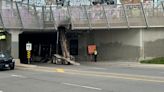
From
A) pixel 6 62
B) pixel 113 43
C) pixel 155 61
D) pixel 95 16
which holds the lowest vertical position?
pixel 155 61

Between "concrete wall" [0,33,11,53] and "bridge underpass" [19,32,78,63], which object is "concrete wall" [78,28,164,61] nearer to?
"bridge underpass" [19,32,78,63]

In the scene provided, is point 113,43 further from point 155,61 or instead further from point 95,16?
point 155,61

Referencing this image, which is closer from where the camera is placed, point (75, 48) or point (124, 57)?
point (124, 57)

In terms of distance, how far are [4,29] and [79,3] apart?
11703 mm

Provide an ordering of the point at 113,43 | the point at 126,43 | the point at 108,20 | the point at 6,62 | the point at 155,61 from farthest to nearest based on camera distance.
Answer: the point at 113,43
the point at 126,43
the point at 108,20
the point at 155,61
the point at 6,62

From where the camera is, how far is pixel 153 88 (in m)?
15.9

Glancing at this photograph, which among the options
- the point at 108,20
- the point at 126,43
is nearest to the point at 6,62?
the point at 108,20

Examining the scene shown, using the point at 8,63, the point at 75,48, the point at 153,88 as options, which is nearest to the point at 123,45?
the point at 75,48

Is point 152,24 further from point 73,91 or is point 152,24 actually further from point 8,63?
point 73,91

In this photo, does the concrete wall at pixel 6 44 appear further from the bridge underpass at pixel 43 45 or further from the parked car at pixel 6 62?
the parked car at pixel 6 62

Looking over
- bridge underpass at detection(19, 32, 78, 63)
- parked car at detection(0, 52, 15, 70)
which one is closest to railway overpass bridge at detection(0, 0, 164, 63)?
bridge underpass at detection(19, 32, 78, 63)

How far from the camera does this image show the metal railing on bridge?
4291 cm

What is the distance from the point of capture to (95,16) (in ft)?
145

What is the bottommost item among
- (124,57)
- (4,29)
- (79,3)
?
(124,57)
